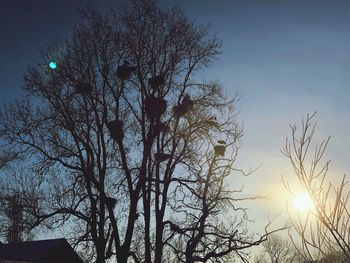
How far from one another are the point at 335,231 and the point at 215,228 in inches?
455

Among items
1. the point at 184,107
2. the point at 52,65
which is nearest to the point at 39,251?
the point at 52,65

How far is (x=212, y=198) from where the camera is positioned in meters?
15.5

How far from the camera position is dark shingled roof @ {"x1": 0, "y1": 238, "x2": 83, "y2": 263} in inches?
1049

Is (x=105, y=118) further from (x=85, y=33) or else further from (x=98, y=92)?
(x=85, y=33)

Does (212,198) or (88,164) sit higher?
(88,164)

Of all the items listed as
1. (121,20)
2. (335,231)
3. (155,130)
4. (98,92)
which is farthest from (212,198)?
(335,231)

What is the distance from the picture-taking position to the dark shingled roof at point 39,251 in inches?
1049

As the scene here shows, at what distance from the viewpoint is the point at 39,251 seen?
27047 mm

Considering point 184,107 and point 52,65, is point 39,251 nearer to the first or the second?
Answer: point 52,65

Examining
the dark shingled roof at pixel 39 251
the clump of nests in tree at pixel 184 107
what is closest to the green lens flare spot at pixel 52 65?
the clump of nests in tree at pixel 184 107

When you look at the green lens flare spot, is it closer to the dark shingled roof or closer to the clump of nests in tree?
the clump of nests in tree

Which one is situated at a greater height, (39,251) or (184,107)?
(184,107)

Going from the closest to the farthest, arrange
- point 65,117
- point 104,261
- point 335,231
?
point 335,231 < point 104,261 < point 65,117

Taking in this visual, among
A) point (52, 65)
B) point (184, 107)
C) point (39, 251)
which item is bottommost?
point (39, 251)
